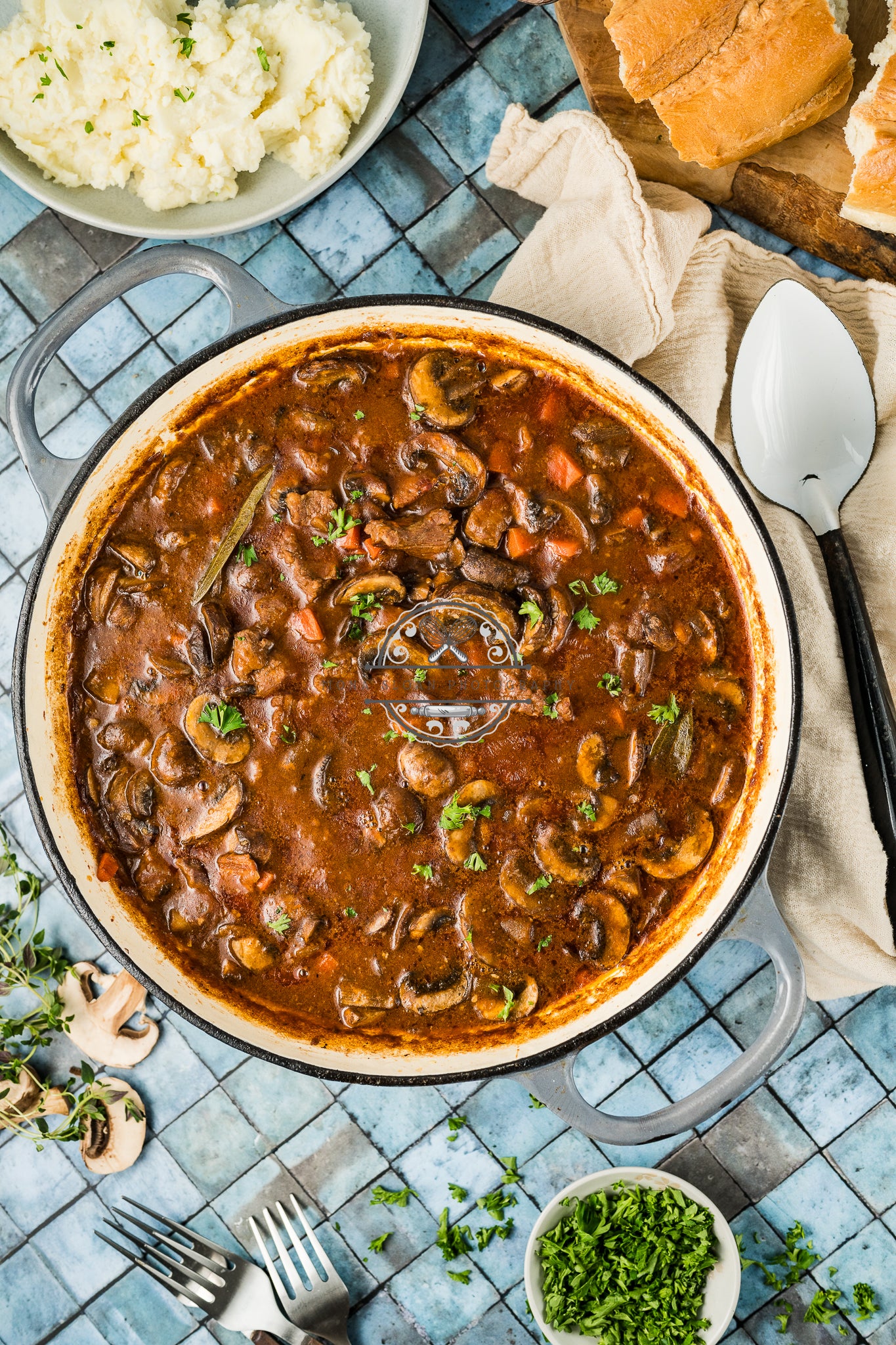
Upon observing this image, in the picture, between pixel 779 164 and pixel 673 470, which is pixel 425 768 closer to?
pixel 673 470

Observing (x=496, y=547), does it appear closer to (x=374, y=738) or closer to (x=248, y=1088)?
(x=374, y=738)

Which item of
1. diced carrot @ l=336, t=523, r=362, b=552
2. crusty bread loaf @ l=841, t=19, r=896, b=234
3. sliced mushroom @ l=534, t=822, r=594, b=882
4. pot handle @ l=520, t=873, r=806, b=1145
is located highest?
diced carrot @ l=336, t=523, r=362, b=552

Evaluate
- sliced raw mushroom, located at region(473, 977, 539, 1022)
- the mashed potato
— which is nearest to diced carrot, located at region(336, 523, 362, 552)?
the mashed potato

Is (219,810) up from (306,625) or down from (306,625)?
down

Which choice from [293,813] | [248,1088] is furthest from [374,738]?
[248,1088]

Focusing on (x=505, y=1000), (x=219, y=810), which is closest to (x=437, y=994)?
(x=505, y=1000)

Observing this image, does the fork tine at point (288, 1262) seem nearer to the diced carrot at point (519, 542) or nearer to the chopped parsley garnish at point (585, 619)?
the chopped parsley garnish at point (585, 619)

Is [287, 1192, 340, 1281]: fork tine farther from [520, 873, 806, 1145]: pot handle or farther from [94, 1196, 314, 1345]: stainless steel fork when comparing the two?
[520, 873, 806, 1145]: pot handle
